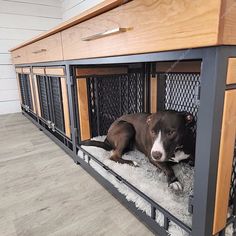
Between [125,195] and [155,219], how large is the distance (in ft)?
0.62

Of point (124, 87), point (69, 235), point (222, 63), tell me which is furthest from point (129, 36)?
point (124, 87)

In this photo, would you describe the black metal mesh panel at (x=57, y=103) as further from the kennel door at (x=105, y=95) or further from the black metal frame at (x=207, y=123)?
the black metal frame at (x=207, y=123)

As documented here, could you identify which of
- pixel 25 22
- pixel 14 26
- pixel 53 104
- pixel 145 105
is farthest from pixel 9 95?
pixel 145 105

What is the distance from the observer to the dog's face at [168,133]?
0.89 meters

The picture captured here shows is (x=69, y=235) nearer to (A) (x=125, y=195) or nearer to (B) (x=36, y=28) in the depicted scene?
(A) (x=125, y=195)

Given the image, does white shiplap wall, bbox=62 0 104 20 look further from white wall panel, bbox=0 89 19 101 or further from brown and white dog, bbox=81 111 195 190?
brown and white dog, bbox=81 111 195 190

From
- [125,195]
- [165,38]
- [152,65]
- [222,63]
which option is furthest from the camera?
[152,65]

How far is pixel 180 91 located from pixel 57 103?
897mm

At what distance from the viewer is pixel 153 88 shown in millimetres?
1461

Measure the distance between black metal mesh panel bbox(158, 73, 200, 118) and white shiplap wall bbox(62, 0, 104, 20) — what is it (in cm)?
168

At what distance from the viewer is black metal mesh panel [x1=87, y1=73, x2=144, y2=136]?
1.46m

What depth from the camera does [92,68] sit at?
4.50 ft

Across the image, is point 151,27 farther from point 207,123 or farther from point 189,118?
point 189,118

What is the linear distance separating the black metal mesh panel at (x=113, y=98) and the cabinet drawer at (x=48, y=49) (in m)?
0.31
